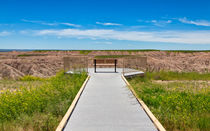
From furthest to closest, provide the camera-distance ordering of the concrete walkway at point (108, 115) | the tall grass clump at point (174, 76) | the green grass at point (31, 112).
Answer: the tall grass clump at point (174, 76) → the green grass at point (31, 112) → the concrete walkway at point (108, 115)

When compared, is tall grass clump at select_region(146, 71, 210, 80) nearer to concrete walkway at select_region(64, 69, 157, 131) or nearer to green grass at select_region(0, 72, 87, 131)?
concrete walkway at select_region(64, 69, 157, 131)

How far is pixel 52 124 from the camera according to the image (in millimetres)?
5309

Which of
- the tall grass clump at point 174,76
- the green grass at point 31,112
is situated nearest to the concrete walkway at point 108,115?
the green grass at point 31,112

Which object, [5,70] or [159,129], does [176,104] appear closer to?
[159,129]

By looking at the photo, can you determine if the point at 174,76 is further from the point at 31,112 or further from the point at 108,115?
the point at 31,112

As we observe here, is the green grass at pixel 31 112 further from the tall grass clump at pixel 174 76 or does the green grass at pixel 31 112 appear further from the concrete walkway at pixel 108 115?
the tall grass clump at pixel 174 76

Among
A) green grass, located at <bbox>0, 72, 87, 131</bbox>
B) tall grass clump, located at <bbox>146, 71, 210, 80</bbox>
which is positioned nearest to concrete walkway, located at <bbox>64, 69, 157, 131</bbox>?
green grass, located at <bbox>0, 72, 87, 131</bbox>

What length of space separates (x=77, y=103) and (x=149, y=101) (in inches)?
99.3

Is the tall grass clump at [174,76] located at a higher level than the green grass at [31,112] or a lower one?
lower

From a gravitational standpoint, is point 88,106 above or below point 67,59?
below

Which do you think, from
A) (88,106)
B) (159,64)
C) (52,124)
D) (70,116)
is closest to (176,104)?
(88,106)

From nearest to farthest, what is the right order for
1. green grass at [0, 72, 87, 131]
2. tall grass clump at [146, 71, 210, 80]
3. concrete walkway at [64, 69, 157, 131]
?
1. concrete walkway at [64, 69, 157, 131]
2. green grass at [0, 72, 87, 131]
3. tall grass clump at [146, 71, 210, 80]

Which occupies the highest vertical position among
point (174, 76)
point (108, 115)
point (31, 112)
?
point (108, 115)

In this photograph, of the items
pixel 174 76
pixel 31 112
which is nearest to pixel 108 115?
pixel 31 112
